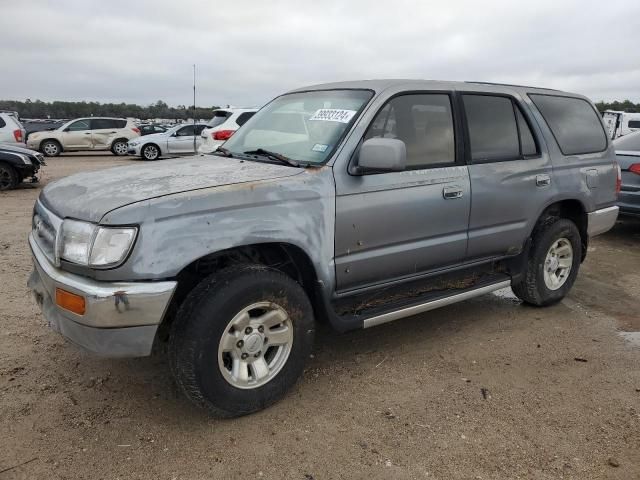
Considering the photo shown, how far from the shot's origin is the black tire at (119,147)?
21719mm

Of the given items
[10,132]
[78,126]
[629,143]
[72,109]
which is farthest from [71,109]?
[629,143]

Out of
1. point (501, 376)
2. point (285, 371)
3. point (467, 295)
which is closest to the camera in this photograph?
point (285, 371)

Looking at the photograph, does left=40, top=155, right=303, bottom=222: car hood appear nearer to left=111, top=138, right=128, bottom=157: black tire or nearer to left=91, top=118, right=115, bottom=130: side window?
left=111, top=138, right=128, bottom=157: black tire

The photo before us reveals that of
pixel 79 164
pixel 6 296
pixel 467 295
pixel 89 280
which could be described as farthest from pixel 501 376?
pixel 79 164

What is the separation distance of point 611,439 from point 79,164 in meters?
18.4

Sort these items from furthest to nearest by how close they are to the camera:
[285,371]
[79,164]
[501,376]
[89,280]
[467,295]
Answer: [79,164] < [467,295] < [501,376] < [285,371] < [89,280]

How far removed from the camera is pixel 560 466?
102 inches

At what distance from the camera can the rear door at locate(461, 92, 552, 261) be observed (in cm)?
389

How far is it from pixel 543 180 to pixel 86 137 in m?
20.9

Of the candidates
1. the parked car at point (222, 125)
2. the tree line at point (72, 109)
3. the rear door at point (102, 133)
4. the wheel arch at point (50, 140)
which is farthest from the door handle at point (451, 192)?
the tree line at point (72, 109)

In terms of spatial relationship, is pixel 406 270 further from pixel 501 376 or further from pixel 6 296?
pixel 6 296

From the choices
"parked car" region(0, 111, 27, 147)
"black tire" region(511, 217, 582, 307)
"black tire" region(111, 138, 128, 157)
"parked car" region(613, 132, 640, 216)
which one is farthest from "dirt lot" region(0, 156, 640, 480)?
"black tire" region(111, 138, 128, 157)

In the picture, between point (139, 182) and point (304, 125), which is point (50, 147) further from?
point (139, 182)

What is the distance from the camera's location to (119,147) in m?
21.8
